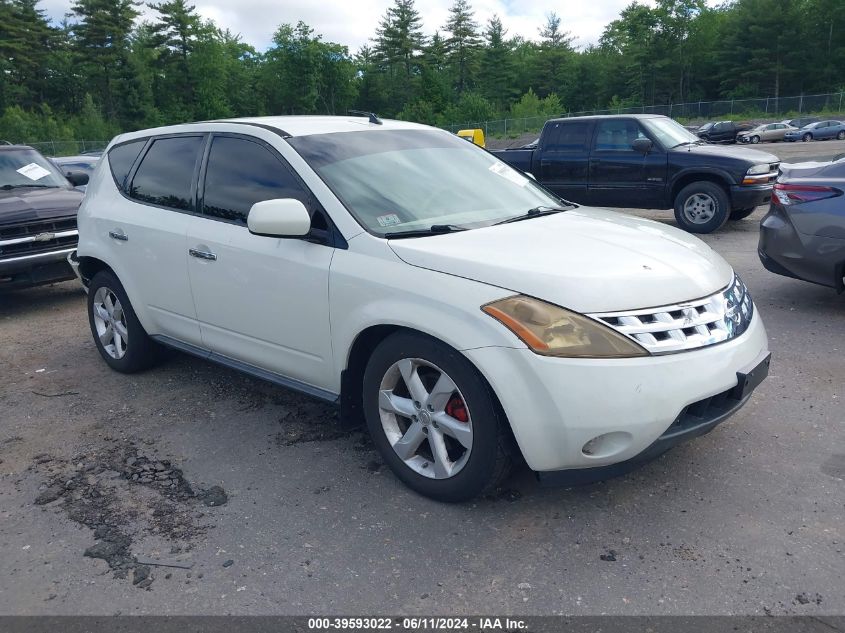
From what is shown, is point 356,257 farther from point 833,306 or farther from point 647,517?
point 833,306

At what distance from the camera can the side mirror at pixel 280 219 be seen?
3.44 metres

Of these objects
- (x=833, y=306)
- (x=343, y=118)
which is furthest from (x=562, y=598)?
(x=833, y=306)

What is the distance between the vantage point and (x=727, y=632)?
241 cm

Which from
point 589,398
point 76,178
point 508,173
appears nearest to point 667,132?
point 508,173

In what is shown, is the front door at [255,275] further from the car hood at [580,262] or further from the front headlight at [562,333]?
A: the front headlight at [562,333]

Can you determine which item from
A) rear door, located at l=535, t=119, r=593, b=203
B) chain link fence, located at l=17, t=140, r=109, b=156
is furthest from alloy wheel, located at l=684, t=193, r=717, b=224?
chain link fence, located at l=17, t=140, r=109, b=156

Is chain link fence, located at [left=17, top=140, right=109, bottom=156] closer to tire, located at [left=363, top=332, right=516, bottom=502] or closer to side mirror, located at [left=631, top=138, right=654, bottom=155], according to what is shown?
side mirror, located at [left=631, top=138, right=654, bottom=155]

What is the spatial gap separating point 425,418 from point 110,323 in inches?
126

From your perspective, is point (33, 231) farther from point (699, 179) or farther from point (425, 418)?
point (699, 179)

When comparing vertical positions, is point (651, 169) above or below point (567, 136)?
below

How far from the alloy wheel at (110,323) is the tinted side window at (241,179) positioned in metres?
1.44

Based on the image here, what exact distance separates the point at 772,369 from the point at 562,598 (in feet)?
9.73

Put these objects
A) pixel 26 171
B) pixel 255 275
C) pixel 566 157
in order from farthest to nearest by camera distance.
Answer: pixel 566 157, pixel 26 171, pixel 255 275

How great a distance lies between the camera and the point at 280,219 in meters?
3.43
